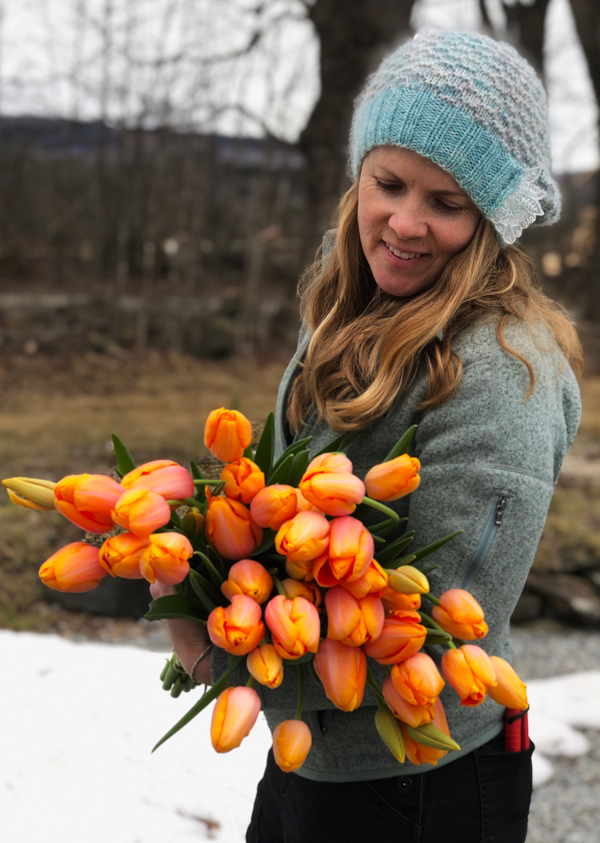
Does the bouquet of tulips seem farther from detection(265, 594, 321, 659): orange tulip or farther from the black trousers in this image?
the black trousers

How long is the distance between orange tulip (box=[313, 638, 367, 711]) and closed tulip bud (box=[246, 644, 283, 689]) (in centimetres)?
5

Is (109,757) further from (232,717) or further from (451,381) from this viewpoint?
(451,381)

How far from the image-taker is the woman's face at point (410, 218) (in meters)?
1.06

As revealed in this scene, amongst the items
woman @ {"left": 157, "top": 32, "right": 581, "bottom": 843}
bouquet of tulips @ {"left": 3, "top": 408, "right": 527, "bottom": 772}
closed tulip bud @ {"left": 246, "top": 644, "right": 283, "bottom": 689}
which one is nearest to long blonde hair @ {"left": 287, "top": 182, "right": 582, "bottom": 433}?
woman @ {"left": 157, "top": 32, "right": 581, "bottom": 843}

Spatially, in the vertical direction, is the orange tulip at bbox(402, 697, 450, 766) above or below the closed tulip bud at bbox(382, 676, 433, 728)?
below

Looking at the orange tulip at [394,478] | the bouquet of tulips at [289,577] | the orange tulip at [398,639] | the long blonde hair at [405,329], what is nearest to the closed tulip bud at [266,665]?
the bouquet of tulips at [289,577]

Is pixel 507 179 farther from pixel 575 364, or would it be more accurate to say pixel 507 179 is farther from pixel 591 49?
pixel 591 49

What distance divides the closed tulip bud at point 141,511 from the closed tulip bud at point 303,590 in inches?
6.5

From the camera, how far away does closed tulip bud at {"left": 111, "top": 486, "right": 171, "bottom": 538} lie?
799 millimetres

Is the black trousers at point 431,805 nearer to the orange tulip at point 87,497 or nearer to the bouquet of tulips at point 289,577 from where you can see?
the bouquet of tulips at point 289,577

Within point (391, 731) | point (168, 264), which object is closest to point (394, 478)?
point (391, 731)

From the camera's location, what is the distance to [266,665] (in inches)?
32.8

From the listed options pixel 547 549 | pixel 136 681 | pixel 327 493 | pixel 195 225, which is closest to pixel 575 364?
pixel 327 493

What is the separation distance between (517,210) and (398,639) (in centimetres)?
63
